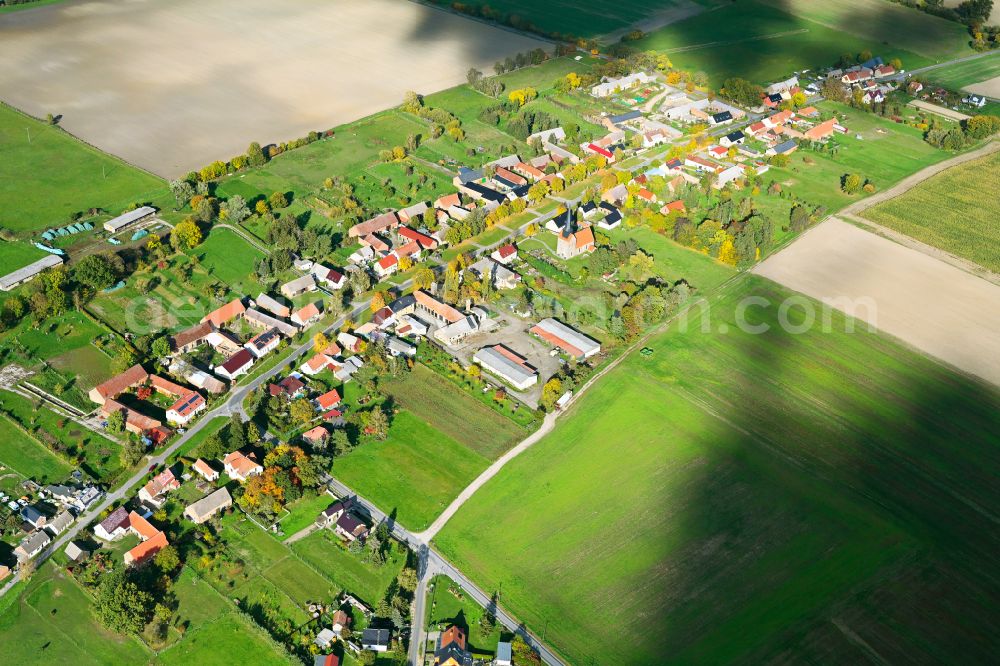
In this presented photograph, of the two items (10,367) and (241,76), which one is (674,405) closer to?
(10,367)

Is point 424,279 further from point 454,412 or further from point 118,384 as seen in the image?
point 118,384

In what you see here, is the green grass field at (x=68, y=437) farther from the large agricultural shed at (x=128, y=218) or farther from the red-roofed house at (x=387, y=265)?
the red-roofed house at (x=387, y=265)

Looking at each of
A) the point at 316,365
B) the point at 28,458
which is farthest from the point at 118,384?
the point at 316,365

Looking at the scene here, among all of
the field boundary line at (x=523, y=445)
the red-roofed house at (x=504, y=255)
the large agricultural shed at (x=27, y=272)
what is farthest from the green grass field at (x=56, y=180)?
the field boundary line at (x=523, y=445)

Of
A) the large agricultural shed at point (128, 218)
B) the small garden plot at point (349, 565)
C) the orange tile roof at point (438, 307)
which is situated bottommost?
the small garden plot at point (349, 565)

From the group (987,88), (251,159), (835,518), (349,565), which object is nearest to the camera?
(349,565)

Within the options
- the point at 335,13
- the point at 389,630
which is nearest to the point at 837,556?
the point at 389,630
